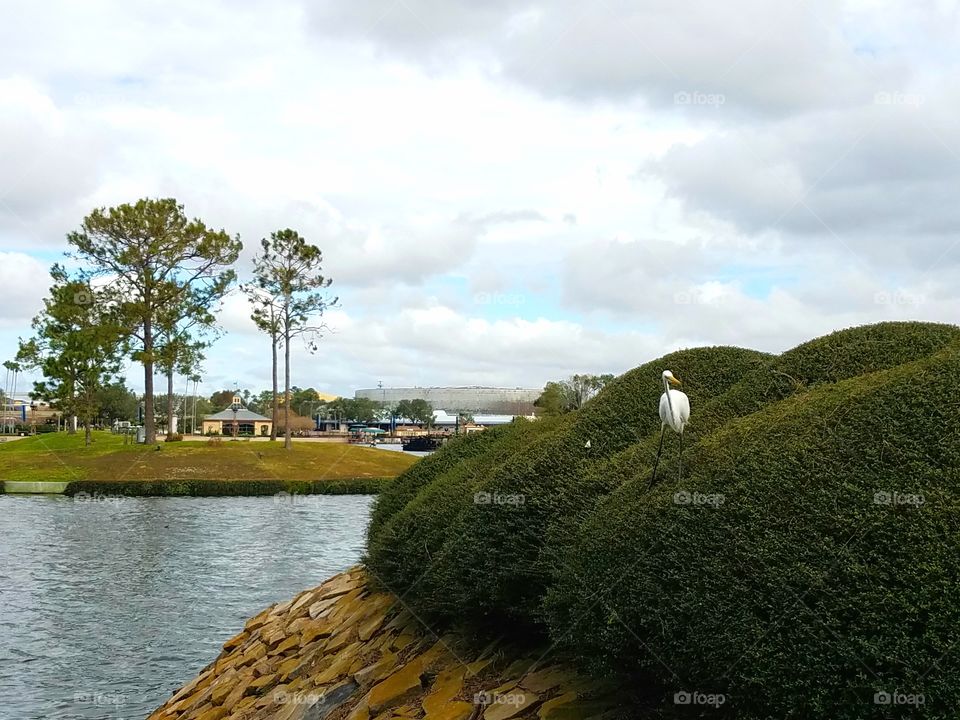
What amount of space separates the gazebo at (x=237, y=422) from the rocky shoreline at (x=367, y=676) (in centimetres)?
12339

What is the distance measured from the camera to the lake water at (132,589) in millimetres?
13414

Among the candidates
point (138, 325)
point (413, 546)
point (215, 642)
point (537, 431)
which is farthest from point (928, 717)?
point (138, 325)

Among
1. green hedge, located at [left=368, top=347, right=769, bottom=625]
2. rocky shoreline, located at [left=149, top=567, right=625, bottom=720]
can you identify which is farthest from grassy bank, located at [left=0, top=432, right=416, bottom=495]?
green hedge, located at [left=368, top=347, right=769, bottom=625]

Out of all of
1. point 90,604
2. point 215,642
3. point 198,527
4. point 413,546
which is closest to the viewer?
point 413,546

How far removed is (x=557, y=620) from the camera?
21.5 feet

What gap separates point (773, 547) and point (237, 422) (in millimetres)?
136882

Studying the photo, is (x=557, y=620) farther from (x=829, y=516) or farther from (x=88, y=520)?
(x=88, y=520)

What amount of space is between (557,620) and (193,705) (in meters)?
6.86

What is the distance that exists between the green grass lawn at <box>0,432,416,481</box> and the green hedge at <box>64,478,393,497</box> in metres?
1.34

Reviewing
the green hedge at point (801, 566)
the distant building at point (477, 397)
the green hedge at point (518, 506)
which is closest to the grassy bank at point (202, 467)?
the green hedge at point (518, 506)

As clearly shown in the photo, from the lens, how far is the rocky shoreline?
Result: 7062mm

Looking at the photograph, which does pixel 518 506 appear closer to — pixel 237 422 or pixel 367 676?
pixel 367 676

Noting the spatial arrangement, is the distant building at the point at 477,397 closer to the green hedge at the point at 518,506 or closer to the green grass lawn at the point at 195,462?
the green grass lawn at the point at 195,462

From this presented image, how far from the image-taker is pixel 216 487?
46625mm
